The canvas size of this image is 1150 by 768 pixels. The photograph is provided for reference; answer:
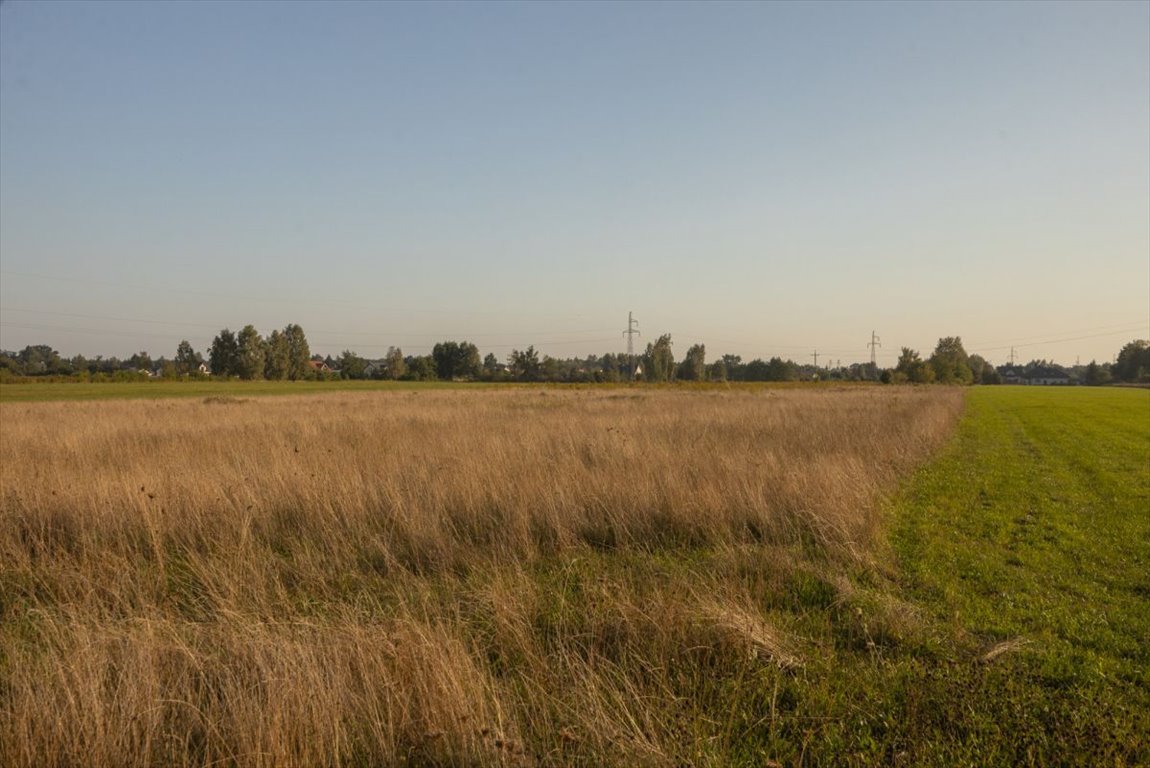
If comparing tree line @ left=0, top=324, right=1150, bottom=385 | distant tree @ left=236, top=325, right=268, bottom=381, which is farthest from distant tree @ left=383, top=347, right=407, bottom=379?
distant tree @ left=236, top=325, right=268, bottom=381

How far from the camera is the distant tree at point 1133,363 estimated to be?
129875mm

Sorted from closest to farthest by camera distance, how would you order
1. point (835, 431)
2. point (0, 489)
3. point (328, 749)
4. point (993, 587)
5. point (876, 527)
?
point (328, 749) → point (993, 587) → point (876, 527) → point (0, 489) → point (835, 431)

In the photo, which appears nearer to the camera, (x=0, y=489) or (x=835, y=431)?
(x=0, y=489)

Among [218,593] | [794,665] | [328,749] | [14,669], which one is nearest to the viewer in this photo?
[328,749]

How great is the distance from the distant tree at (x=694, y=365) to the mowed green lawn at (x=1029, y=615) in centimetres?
9991

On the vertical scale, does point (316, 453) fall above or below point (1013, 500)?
above

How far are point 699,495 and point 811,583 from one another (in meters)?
2.26

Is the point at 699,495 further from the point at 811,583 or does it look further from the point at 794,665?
the point at 794,665

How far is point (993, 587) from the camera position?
5867mm

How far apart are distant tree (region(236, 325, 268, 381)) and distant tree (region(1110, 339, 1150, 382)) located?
172 m

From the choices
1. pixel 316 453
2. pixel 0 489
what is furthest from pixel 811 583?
pixel 0 489

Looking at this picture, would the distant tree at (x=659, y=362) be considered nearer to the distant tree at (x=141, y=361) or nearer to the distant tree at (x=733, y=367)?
the distant tree at (x=733, y=367)

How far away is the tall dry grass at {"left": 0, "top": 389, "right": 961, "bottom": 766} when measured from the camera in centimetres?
305

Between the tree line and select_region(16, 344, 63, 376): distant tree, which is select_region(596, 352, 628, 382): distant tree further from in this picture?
select_region(16, 344, 63, 376): distant tree
